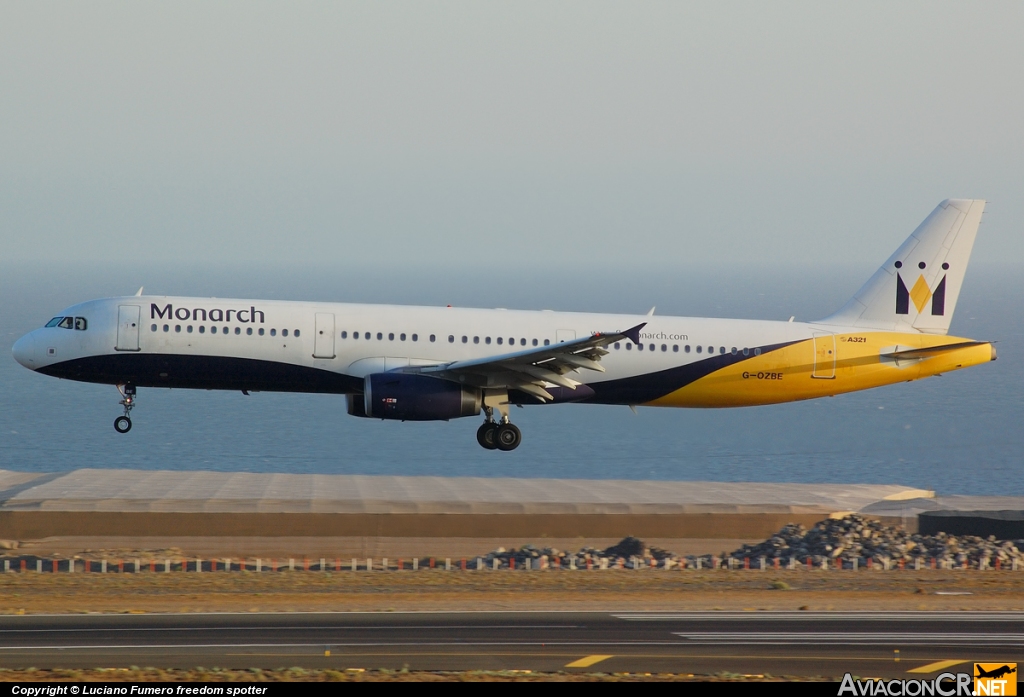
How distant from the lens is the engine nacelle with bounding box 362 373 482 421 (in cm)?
3762

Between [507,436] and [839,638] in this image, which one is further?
[507,436]

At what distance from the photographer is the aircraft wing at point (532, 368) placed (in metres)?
36.9

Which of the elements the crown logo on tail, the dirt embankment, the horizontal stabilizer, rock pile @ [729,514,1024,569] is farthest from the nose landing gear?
the crown logo on tail

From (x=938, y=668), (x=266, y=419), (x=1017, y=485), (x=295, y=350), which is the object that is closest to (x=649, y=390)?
(x=295, y=350)

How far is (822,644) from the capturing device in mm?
26250

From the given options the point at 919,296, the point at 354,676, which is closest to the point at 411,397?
the point at 354,676

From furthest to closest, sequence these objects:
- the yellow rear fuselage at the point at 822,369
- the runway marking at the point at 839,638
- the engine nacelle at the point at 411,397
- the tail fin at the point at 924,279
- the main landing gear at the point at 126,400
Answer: the tail fin at the point at 924,279, the yellow rear fuselage at the point at 822,369, the main landing gear at the point at 126,400, the engine nacelle at the point at 411,397, the runway marking at the point at 839,638

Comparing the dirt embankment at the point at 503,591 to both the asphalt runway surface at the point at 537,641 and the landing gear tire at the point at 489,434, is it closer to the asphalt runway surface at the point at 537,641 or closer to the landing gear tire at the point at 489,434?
the asphalt runway surface at the point at 537,641

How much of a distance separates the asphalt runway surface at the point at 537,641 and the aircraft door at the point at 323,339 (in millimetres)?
11324

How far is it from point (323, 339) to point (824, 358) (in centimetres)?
1736

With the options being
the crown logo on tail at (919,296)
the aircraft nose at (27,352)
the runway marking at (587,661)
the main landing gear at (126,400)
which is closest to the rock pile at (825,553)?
the crown logo on tail at (919,296)

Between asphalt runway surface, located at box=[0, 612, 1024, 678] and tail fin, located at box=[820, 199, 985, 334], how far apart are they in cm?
1481

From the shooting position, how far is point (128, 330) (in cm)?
3812

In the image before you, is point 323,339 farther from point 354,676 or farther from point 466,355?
point 354,676
